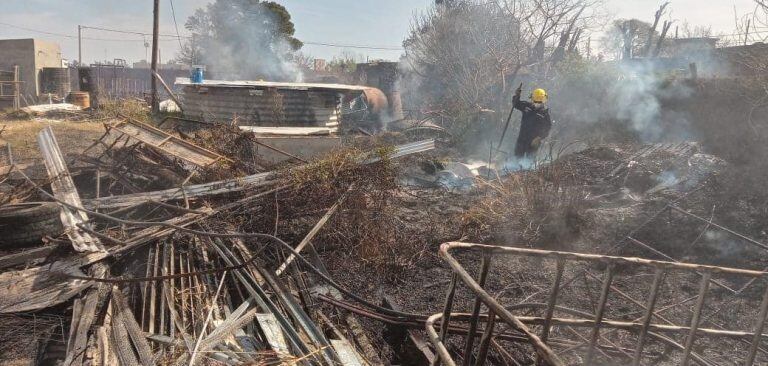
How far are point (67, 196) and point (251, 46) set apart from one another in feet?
95.4

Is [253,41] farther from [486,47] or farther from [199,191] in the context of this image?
[199,191]

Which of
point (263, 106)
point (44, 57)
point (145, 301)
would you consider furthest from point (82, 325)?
point (44, 57)

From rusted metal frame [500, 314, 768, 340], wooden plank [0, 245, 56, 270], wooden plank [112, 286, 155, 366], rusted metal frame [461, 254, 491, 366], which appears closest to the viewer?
rusted metal frame [461, 254, 491, 366]

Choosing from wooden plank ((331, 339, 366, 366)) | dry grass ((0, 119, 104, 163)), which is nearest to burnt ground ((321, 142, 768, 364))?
wooden plank ((331, 339, 366, 366))

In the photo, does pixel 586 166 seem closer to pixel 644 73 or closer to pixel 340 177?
pixel 340 177

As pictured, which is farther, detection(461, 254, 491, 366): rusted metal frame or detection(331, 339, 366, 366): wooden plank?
detection(331, 339, 366, 366): wooden plank

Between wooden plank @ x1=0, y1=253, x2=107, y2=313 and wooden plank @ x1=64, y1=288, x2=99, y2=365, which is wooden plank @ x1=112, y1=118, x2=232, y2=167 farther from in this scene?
wooden plank @ x1=64, y1=288, x2=99, y2=365

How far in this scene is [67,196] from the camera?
6086mm

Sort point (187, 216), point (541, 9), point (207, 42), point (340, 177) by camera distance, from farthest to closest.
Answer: point (207, 42)
point (541, 9)
point (340, 177)
point (187, 216)

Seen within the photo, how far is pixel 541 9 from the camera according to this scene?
1925 centimetres

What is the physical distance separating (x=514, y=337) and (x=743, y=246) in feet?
15.9

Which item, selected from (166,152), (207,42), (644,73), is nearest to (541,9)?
(644,73)

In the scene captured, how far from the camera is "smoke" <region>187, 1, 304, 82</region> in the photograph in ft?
106

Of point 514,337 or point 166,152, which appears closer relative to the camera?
point 514,337
